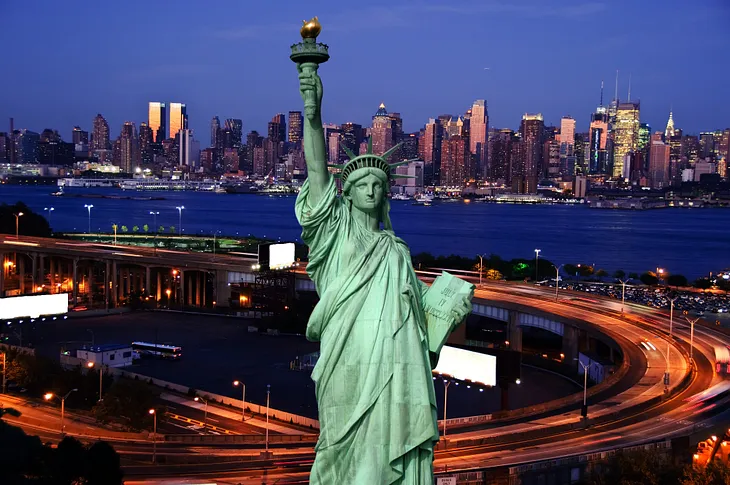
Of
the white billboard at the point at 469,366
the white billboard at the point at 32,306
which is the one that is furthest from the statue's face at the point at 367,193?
the white billboard at the point at 32,306

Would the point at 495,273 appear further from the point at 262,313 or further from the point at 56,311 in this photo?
the point at 56,311

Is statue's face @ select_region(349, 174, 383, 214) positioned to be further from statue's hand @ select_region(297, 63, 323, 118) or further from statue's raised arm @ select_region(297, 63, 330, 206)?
statue's hand @ select_region(297, 63, 323, 118)

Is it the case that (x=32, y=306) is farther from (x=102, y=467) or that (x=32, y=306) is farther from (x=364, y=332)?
(x=364, y=332)

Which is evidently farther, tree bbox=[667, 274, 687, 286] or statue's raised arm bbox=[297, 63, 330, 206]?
tree bbox=[667, 274, 687, 286]

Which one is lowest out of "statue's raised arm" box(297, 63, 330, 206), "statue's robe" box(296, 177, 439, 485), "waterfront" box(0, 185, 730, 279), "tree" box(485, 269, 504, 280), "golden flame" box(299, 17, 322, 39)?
"waterfront" box(0, 185, 730, 279)

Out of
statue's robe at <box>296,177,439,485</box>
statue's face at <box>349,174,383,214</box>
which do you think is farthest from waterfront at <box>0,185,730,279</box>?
statue's robe at <box>296,177,439,485</box>

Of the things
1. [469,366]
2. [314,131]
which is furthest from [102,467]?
[469,366]

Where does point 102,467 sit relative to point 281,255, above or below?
below
